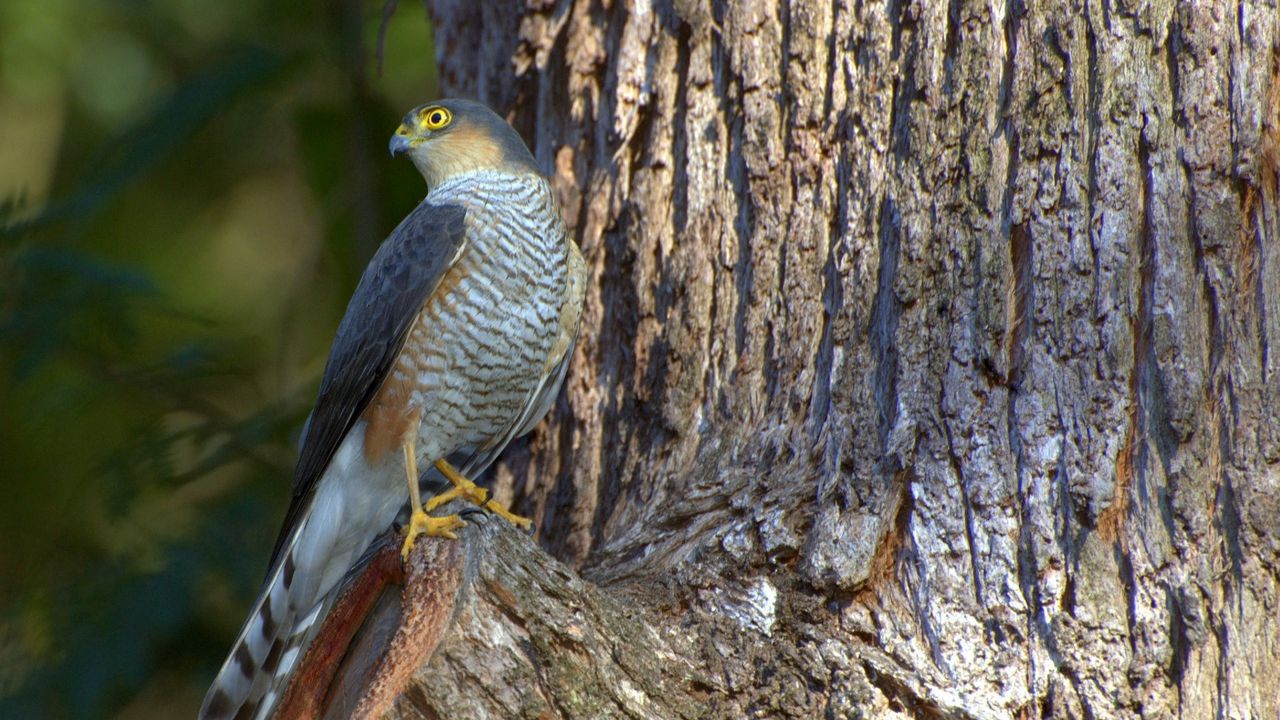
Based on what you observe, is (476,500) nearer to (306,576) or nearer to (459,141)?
(306,576)

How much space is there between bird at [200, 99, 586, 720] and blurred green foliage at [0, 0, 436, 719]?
24.3 inches

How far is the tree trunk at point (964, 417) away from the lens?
7.31 feet

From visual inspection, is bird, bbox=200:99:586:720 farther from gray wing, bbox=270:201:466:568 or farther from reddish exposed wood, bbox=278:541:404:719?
reddish exposed wood, bbox=278:541:404:719

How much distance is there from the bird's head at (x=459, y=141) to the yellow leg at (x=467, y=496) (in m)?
0.96

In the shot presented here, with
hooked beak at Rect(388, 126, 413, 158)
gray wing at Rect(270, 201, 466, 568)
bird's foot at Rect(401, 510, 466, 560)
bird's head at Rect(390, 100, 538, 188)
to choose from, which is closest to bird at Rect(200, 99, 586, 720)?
gray wing at Rect(270, 201, 466, 568)

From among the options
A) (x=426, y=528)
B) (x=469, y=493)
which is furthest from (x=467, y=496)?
(x=426, y=528)

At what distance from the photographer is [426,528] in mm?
2758

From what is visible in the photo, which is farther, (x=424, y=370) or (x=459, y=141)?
(x=459, y=141)

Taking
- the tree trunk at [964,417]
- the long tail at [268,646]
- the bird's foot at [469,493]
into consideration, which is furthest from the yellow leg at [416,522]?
the long tail at [268,646]

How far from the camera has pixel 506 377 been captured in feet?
11.2

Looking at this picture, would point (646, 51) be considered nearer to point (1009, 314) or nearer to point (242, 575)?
point (1009, 314)

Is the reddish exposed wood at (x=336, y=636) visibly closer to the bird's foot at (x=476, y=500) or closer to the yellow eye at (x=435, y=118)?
the bird's foot at (x=476, y=500)

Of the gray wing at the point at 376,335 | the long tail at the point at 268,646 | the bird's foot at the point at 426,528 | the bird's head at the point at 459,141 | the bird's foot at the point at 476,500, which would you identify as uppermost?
the bird's head at the point at 459,141

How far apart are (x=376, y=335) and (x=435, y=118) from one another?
33.3 inches
